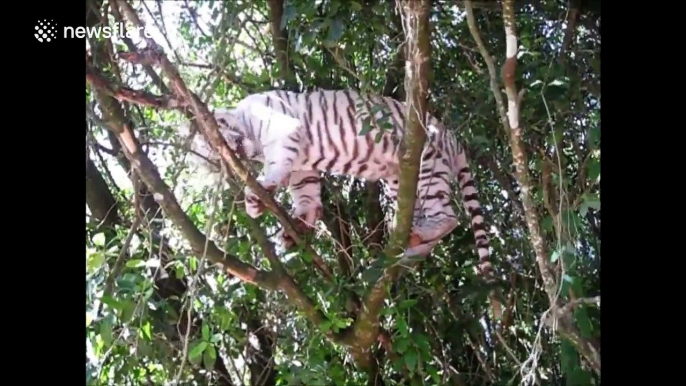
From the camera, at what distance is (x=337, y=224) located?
5.88 feet

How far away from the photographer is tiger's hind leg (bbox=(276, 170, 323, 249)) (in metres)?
1.71

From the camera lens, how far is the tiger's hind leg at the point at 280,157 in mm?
1590

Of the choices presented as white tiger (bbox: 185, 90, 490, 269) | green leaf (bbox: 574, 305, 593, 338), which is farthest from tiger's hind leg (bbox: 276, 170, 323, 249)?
green leaf (bbox: 574, 305, 593, 338)

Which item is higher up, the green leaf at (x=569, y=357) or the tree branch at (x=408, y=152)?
the tree branch at (x=408, y=152)

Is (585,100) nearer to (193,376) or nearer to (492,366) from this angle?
(492,366)

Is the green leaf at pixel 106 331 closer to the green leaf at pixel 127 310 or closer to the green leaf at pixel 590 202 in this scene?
the green leaf at pixel 127 310

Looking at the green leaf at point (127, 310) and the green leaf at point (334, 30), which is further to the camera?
the green leaf at point (334, 30)

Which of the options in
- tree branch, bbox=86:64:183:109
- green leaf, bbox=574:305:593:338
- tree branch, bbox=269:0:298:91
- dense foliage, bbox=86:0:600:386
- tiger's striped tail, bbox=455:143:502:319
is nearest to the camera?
green leaf, bbox=574:305:593:338

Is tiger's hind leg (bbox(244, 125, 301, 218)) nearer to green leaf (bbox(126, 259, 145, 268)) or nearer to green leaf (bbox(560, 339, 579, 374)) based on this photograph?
green leaf (bbox(126, 259, 145, 268))

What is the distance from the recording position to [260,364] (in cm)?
189

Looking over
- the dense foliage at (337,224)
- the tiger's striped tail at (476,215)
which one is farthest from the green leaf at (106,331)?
the tiger's striped tail at (476,215)

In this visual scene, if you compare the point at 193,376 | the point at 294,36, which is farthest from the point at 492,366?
the point at 294,36
